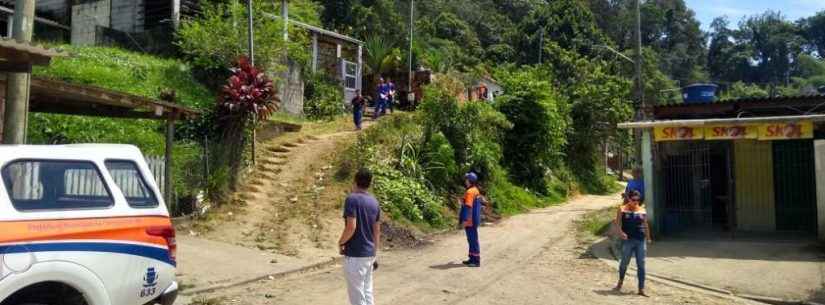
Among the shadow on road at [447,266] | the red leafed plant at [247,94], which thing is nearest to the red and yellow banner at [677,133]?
the shadow on road at [447,266]

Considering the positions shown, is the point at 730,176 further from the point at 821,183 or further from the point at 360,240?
the point at 360,240

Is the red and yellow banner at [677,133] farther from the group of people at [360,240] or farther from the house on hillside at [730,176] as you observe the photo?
the group of people at [360,240]

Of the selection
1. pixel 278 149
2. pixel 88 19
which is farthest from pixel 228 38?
pixel 88 19

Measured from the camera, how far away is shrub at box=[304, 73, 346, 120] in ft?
Result: 74.1

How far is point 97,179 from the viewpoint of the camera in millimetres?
4992

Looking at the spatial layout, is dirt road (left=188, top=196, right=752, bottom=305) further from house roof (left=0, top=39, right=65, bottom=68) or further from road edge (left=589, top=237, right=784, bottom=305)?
house roof (left=0, top=39, right=65, bottom=68)

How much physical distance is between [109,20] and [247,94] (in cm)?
1071

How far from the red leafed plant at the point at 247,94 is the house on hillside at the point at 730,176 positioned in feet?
25.9

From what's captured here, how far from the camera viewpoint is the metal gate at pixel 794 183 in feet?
45.4

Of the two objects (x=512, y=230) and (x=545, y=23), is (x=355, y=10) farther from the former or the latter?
(x=512, y=230)

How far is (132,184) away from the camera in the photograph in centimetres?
522

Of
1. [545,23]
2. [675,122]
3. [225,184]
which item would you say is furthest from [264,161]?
[545,23]

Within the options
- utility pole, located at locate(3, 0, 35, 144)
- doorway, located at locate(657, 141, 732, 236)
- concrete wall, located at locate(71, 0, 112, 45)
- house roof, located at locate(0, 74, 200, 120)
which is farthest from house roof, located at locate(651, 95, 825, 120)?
concrete wall, located at locate(71, 0, 112, 45)

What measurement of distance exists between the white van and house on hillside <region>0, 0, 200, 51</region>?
16144 millimetres
